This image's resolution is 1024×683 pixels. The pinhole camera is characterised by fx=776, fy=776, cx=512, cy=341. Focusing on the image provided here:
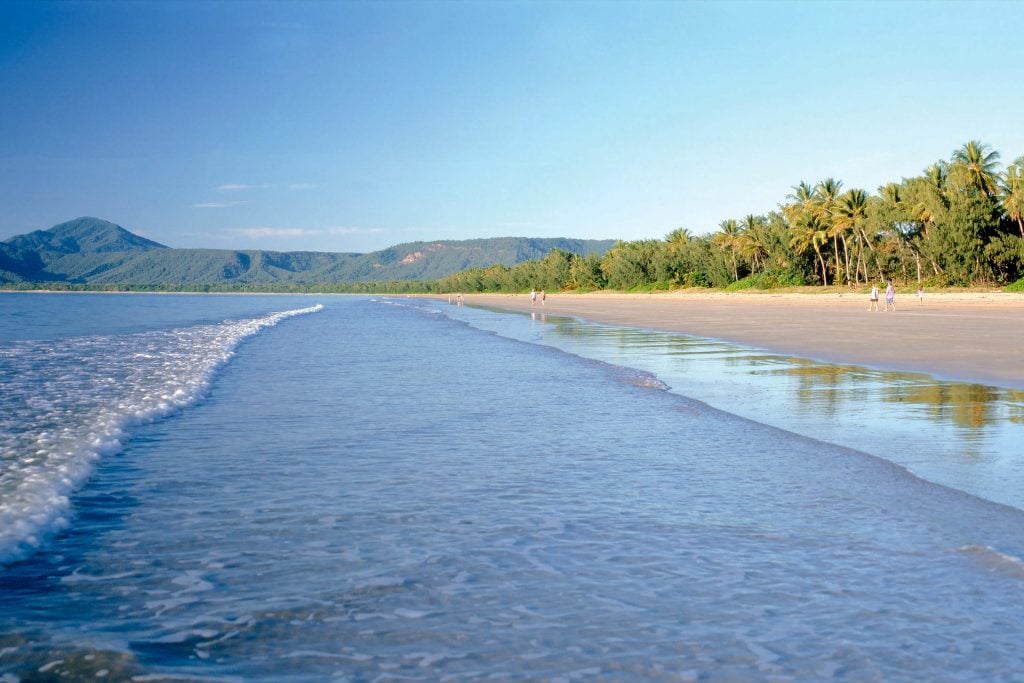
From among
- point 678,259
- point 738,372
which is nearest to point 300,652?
point 738,372

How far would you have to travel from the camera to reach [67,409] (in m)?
12.3

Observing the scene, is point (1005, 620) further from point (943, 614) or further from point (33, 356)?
point (33, 356)

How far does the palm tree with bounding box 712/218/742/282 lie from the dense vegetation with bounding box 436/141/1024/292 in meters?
0.16

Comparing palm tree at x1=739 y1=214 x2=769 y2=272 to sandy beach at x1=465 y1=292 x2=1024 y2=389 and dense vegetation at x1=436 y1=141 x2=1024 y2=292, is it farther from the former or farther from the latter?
sandy beach at x1=465 y1=292 x2=1024 y2=389

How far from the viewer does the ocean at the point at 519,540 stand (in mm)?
3732

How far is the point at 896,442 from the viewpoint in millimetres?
8672

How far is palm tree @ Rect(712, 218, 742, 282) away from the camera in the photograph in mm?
91812

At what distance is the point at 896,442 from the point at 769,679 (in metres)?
6.13

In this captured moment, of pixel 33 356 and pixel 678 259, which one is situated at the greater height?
pixel 678 259

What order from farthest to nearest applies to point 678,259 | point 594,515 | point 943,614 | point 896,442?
point 678,259 < point 896,442 < point 594,515 < point 943,614

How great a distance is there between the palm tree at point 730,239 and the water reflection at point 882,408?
74631 mm

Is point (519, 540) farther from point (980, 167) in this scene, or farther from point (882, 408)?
point (980, 167)

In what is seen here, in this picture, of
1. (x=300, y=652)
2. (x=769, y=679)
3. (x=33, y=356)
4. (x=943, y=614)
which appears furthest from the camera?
(x=33, y=356)

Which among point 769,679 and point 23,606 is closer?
point 769,679
